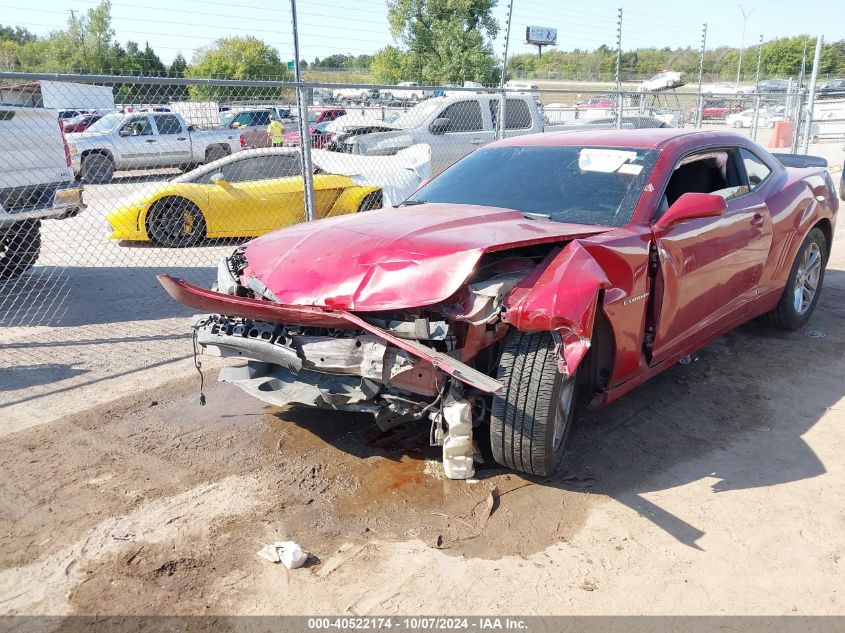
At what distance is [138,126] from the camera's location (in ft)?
62.5

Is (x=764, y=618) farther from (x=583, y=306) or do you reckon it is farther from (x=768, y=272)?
(x=768, y=272)

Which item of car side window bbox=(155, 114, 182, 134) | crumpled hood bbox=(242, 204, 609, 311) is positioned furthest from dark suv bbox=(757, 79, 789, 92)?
crumpled hood bbox=(242, 204, 609, 311)

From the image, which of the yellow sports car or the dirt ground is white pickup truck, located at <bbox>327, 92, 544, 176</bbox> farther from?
the dirt ground

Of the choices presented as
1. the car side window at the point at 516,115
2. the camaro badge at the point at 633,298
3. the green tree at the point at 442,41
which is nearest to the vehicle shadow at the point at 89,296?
the camaro badge at the point at 633,298

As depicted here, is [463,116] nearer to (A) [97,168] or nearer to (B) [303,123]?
(B) [303,123]

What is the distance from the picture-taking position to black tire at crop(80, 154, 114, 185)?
16.6 metres

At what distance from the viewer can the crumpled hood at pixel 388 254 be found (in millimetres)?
3146

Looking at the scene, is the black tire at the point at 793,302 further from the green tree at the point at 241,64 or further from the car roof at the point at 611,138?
the green tree at the point at 241,64

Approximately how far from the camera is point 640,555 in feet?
9.80

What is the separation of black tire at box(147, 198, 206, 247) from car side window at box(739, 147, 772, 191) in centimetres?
664

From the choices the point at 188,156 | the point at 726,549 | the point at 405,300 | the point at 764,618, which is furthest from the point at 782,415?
the point at 188,156

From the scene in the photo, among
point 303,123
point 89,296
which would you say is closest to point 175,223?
point 89,296

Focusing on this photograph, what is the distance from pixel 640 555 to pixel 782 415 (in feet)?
6.17

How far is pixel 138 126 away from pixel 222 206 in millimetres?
11394
